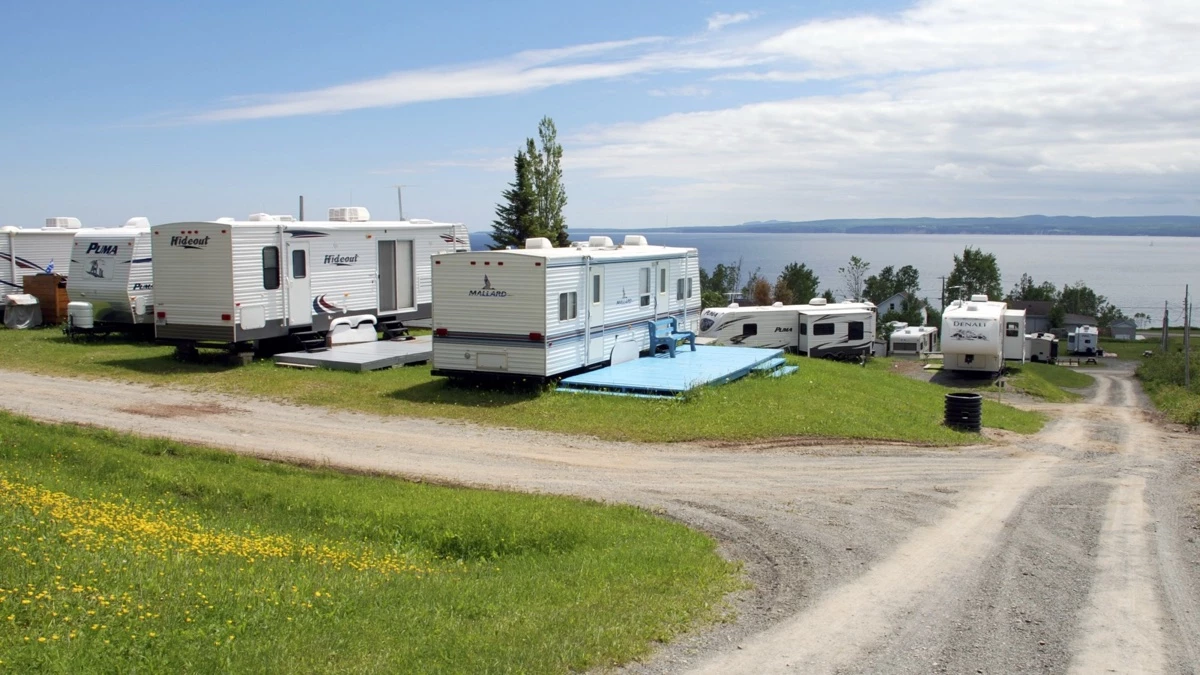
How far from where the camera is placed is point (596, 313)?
742 inches

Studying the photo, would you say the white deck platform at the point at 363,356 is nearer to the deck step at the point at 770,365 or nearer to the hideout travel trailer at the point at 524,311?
the hideout travel trailer at the point at 524,311

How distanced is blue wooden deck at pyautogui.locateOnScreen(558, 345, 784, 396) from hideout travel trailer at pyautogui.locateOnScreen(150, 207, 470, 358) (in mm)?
6498

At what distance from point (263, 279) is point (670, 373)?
8.28 meters

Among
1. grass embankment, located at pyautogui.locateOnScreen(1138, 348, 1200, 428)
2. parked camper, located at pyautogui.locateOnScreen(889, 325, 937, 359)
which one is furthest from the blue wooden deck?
parked camper, located at pyautogui.locateOnScreen(889, 325, 937, 359)

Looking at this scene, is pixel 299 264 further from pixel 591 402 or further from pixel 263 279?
pixel 591 402

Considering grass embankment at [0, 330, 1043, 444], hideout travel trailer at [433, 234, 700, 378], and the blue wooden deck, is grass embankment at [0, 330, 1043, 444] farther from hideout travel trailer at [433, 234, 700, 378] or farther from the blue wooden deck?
hideout travel trailer at [433, 234, 700, 378]

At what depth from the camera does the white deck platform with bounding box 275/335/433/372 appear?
19.6m

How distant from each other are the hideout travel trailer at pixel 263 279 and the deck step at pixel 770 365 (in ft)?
28.5

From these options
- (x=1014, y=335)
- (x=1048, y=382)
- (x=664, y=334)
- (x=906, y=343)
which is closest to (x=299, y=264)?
(x=664, y=334)

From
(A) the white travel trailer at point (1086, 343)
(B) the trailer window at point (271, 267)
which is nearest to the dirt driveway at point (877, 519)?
(B) the trailer window at point (271, 267)

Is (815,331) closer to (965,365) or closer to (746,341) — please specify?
(746,341)

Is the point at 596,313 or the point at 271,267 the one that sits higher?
the point at 271,267

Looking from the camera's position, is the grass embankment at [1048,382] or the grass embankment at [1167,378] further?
the grass embankment at [1167,378]

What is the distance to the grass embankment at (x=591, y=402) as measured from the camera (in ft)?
50.9
